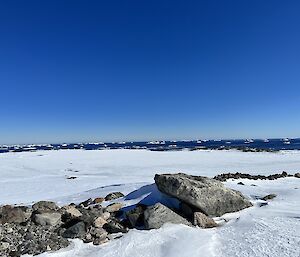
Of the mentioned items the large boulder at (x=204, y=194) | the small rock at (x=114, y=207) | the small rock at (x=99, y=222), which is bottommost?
the small rock at (x=99, y=222)

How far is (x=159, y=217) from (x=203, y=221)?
1.24m

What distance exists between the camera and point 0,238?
833 centimetres

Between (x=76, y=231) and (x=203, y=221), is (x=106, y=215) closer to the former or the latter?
(x=76, y=231)

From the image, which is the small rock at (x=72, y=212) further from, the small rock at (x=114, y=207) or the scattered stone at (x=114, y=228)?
the scattered stone at (x=114, y=228)

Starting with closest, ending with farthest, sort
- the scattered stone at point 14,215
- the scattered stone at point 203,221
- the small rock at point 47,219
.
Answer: the scattered stone at point 203,221
the small rock at point 47,219
the scattered stone at point 14,215

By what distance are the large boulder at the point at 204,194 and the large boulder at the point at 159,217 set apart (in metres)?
0.77

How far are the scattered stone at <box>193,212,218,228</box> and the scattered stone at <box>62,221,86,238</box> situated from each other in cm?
302

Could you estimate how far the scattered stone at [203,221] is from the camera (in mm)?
9086

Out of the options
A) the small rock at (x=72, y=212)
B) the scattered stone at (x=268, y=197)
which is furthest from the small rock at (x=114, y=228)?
the scattered stone at (x=268, y=197)

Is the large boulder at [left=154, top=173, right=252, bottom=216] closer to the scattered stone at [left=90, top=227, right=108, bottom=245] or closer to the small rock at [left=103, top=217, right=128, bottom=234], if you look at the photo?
the small rock at [left=103, top=217, right=128, bottom=234]

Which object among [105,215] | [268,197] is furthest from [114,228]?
[268,197]

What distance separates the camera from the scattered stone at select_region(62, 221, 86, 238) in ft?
28.2

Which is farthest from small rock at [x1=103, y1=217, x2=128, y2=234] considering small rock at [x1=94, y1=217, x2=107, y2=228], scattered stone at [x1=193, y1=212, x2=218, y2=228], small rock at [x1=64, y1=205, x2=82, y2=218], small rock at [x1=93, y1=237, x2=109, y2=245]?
scattered stone at [x1=193, y1=212, x2=218, y2=228]

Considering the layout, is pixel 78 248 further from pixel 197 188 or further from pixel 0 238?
pixel 197 188
